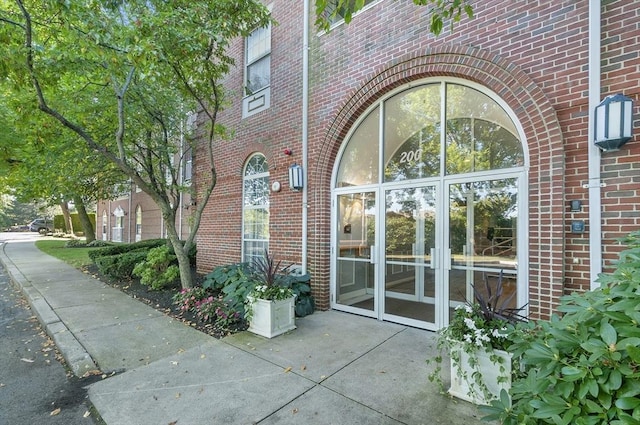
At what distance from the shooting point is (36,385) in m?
3.19

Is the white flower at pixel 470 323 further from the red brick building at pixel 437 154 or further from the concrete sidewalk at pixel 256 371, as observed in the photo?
the red brick building at pixel 437 154

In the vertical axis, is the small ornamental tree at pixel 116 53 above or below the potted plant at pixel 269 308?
above

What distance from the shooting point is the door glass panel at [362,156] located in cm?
525

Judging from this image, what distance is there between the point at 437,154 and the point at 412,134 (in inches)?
22.2

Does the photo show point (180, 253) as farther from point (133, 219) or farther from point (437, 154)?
point (133, 219)

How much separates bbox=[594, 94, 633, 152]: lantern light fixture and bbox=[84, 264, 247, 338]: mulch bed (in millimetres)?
4888

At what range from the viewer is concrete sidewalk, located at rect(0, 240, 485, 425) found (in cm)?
261

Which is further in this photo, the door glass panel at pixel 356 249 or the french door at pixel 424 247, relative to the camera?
the door glass panel at pixel 356 249

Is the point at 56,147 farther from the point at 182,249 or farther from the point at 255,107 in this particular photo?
the point at 255,107

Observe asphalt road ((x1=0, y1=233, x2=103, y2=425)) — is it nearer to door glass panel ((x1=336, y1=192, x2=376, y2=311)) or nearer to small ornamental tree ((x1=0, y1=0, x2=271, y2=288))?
small ornamental tree ((x1=0, y1=0, x2=271, y2=288))

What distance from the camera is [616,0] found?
3168 mm

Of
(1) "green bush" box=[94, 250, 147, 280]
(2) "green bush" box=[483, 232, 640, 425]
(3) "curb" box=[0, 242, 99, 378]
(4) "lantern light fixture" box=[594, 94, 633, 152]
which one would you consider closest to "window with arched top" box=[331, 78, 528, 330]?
(4) "lantern light fixture" box=[594, 94, 633, 152]

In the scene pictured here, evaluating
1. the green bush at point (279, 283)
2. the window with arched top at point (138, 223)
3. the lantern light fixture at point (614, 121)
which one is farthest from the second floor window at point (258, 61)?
the window with arched top at point (138, 223)

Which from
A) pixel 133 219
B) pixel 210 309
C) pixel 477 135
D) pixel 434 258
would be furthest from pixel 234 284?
pixel 133 219
